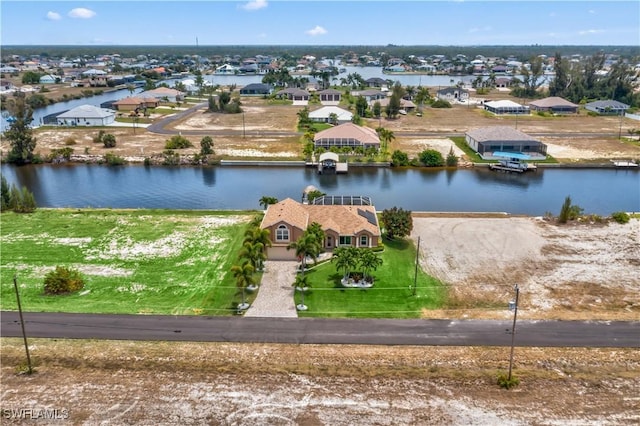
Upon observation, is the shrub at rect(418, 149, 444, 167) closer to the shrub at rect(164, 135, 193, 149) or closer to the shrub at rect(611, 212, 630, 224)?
the shrub at rect(611, 212, 630, 224)

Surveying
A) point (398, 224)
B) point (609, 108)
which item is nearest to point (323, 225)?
point (398, 224)

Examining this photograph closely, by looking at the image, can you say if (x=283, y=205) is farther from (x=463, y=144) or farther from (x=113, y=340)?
(x=463, y=144)

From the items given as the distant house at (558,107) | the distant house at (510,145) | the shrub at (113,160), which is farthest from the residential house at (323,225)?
the distant house at (558,107)

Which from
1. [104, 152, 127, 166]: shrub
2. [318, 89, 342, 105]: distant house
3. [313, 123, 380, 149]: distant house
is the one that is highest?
[318, 89, 342, 105]: distant house

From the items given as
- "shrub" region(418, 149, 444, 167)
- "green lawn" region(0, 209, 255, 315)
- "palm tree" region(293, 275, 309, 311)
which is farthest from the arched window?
"shrub" region(418, 149, 444, 167)

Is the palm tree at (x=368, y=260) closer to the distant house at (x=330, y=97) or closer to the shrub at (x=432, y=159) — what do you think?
the shrub at (x=432, y=159)
